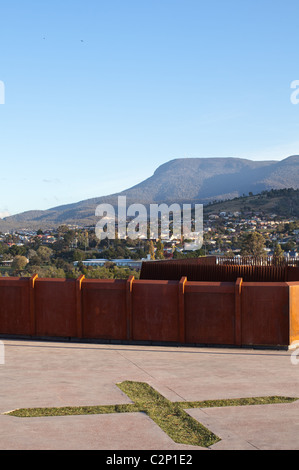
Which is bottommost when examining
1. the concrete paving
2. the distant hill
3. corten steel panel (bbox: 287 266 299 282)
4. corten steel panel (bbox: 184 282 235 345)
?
the concrete paving

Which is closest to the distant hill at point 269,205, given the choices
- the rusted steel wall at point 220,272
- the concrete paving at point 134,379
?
the rusted steel wall at point 220,272

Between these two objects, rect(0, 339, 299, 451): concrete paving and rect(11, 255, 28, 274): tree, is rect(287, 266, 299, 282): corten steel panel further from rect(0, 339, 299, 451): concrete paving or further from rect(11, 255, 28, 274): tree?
rect(11, 255, 28, 274): tree

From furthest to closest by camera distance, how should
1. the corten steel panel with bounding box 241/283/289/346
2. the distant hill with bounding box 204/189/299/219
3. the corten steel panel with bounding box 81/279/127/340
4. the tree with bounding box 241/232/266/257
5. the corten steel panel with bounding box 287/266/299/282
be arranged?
the distant hill with bounding box 204/189/299/219 < the tree with bounding box 241/232/266/257 < the corten steel panel with bounding box 287/266/299/282 < the corten steel panel with bounding box 81/279/127/340 < the corten steel panel with bounding box 241/283/289/346

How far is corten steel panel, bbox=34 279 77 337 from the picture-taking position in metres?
15.9

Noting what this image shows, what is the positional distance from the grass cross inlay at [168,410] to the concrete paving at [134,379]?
0.15 metres

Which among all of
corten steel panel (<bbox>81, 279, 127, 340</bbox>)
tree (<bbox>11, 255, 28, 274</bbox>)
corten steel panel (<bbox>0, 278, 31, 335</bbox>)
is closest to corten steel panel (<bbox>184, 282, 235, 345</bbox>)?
corten steel panel (<bbox>81, 279, 127, 340</bbox>)

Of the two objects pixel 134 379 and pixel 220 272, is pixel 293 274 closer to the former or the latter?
pixel 220 272

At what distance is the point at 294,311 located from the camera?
48.0 feet

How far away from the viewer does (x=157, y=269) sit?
1805 centimetres

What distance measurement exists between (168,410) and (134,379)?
229 cm

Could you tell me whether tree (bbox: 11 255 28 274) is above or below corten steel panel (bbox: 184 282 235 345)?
below

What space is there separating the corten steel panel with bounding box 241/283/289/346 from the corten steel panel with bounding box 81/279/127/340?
3282mm

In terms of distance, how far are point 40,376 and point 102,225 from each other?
539 ft

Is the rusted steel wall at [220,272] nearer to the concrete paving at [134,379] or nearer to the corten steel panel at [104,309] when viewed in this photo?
the corten steel panel at [104,309]
